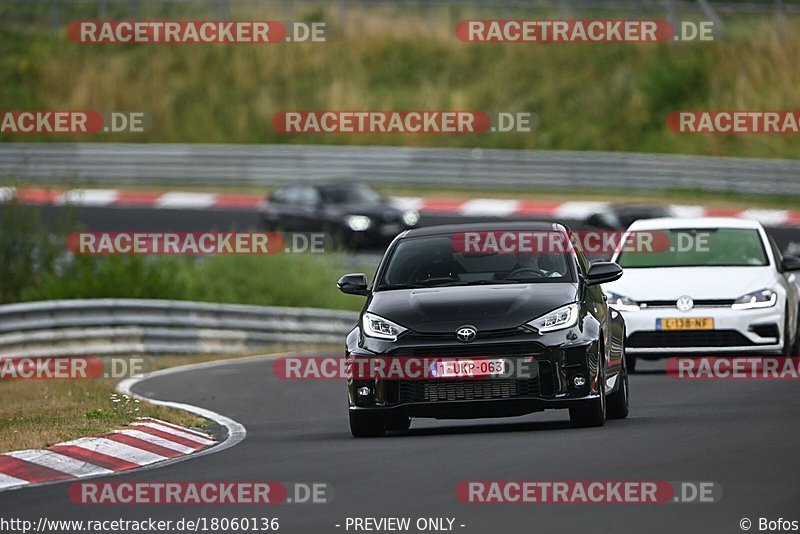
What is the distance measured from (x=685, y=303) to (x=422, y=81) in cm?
3295

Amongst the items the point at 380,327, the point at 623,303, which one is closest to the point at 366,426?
the point at 380,327

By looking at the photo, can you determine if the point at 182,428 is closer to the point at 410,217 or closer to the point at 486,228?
the point at 486,228

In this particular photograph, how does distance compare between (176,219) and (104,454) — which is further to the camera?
(176,219)

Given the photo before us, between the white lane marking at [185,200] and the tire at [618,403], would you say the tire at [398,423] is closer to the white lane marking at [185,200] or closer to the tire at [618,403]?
the tire at [618,403]

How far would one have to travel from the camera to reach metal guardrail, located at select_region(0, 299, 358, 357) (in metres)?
22.8

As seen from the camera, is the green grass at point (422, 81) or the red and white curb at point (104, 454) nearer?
the red and white curb at point (104, 454)

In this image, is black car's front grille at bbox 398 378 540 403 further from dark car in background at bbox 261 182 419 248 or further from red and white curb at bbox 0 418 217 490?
dark car in background at bbox 261 182 419 248

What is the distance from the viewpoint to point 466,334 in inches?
476

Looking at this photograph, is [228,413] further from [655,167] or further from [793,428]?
[655,167]

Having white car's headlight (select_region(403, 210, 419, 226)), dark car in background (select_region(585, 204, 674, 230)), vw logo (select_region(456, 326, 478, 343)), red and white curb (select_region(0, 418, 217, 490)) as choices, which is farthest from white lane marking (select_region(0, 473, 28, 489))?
white car's headlight (select_region(403, 210, 419, 226))

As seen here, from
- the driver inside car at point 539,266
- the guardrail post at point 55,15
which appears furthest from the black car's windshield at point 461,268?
the guardrail post at point 55,15

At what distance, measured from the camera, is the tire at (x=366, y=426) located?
41.1ft

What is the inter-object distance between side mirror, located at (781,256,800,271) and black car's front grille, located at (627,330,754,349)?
3.18 feet

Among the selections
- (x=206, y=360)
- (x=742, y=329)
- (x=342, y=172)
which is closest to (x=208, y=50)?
(x=342, y=172)
